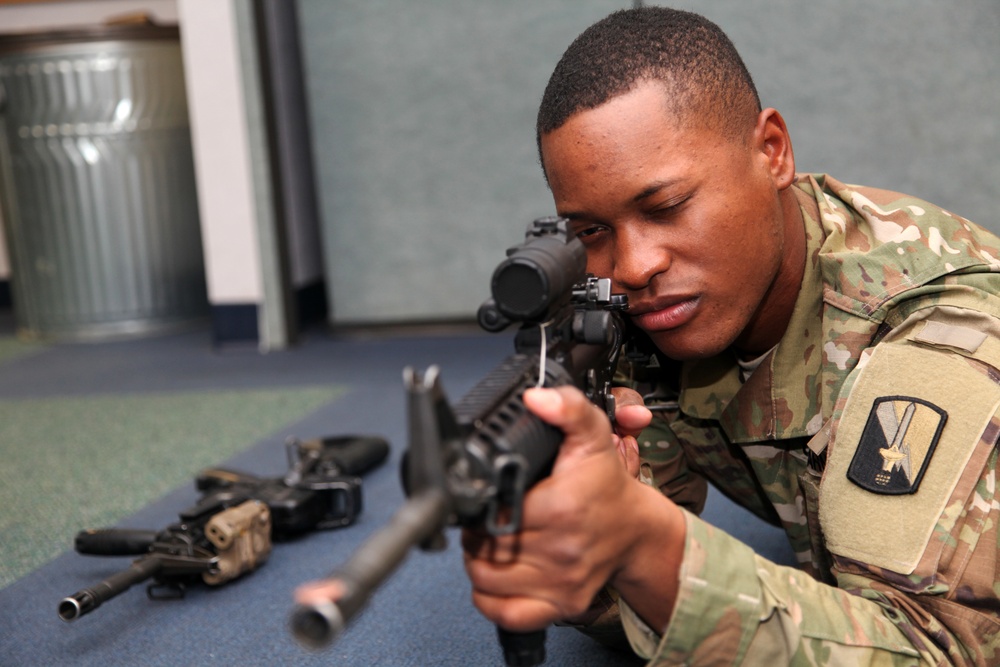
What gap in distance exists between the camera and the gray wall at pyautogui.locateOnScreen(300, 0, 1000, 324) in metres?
3.42

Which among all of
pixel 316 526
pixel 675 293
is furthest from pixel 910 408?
pixel 316 526

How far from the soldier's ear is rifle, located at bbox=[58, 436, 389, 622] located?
Answer: 109 cm

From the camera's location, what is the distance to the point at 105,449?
279cm

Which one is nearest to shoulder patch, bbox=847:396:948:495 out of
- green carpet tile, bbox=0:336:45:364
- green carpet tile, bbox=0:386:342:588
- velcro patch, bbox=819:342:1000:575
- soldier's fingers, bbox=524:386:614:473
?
velcro patch, bbox=819:342:1000:575

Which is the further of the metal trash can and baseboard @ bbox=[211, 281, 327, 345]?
the metal trash can

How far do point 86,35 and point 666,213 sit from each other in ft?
11.9

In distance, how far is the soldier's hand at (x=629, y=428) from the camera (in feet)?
3.84

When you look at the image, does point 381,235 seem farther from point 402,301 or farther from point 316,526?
point 316,526

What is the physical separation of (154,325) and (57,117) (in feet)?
3.05

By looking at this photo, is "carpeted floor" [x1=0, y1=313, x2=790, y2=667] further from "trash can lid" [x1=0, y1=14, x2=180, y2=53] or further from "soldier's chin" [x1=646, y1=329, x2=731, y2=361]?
"trash can lid" [x1=0, y1=14, x2=180, y2=53]

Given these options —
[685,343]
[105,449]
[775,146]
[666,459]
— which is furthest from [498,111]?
[685,343]

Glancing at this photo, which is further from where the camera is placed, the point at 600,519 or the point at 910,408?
the point at 910,408

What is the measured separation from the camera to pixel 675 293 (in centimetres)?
120

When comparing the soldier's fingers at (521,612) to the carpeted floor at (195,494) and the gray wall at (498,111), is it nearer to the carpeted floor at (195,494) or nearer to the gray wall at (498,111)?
the carpeted floor at (195,494)
